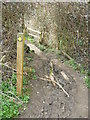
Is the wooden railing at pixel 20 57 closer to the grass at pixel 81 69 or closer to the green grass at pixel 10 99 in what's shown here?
the green grass at pixel 10 99

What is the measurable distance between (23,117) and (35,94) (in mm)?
833

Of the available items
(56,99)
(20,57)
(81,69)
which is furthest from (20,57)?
(81,69)

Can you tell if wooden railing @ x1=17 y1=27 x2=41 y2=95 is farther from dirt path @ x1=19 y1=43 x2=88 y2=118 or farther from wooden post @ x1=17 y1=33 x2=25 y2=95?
dirt path @ x1=19 y1=43 x2=88 y2=118

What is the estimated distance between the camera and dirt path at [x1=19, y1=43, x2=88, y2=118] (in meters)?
3.78

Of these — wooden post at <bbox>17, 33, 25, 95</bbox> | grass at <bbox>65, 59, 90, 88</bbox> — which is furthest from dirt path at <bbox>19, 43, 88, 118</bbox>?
wooden post at <bbox>17, 33, 25, 95</bbox>

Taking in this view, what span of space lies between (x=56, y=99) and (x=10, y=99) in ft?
3.60

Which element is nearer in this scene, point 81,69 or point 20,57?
point 20,57

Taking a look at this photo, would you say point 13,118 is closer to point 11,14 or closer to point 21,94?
point 21,94

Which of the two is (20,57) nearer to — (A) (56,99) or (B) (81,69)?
(A) (56,99)

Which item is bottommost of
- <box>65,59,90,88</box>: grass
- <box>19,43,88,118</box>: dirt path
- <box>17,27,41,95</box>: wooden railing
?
<box>19,43,88,118</box>: dirt path

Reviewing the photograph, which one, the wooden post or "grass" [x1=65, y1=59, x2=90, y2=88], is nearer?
the wooden post

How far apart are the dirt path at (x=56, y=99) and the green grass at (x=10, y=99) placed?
16 centimetres

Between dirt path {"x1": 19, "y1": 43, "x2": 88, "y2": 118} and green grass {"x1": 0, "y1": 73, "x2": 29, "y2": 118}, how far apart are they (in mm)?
155

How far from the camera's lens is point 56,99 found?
429 centimetres
